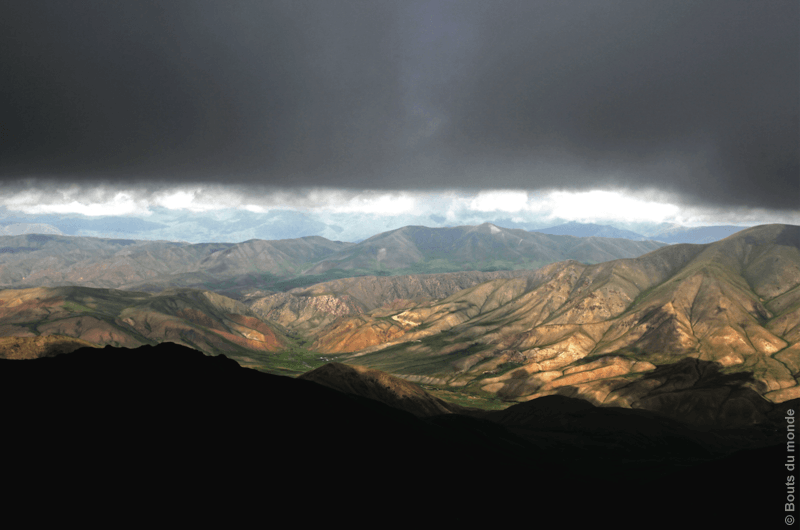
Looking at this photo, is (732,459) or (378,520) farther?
(732,459)

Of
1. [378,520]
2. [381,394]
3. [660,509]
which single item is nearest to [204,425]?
[378,520]

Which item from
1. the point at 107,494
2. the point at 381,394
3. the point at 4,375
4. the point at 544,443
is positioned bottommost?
the point at 544,443

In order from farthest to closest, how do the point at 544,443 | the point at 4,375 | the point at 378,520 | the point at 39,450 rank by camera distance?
the point at 544,443 → the point at 4,375 → the point at 378,520 → the point at 39,450

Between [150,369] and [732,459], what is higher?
[150,369]

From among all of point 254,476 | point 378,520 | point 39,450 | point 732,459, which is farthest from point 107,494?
point 732,459

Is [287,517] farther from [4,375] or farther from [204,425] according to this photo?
[4,375]

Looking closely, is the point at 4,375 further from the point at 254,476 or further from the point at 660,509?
the point at 660,509

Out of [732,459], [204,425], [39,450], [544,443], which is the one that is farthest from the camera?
[544,443]
